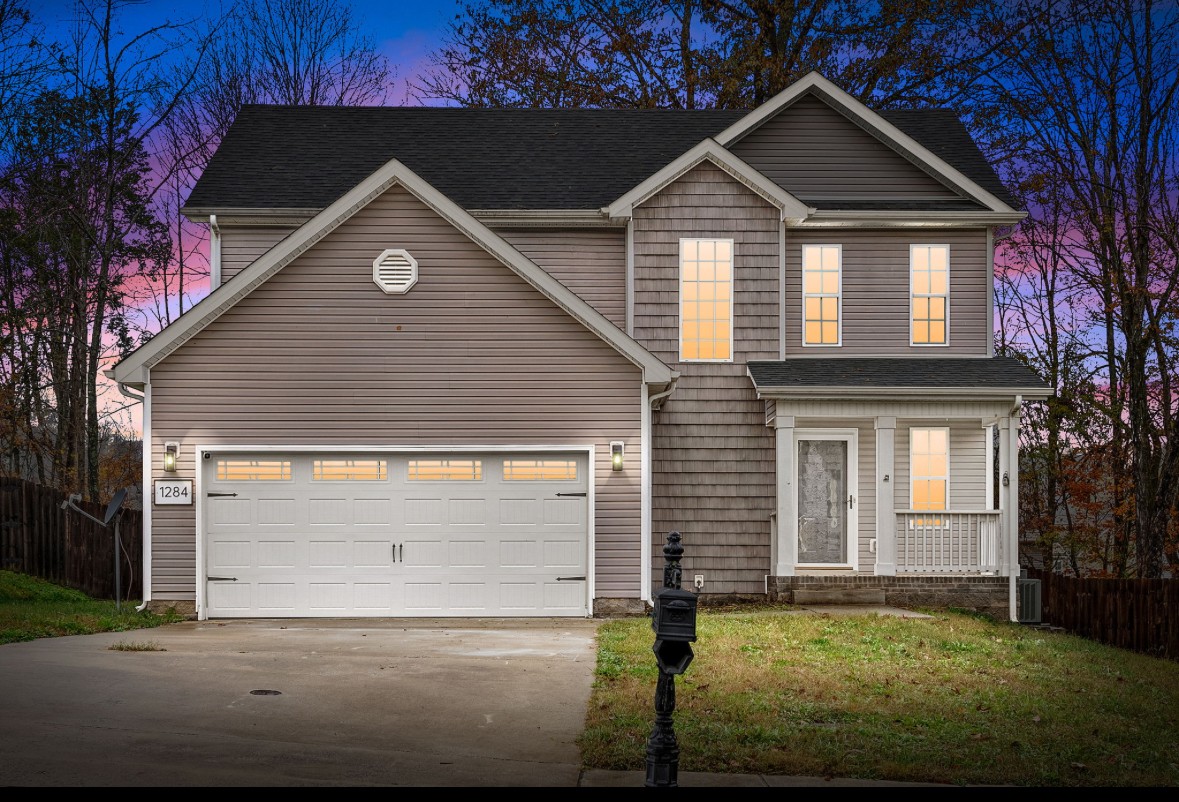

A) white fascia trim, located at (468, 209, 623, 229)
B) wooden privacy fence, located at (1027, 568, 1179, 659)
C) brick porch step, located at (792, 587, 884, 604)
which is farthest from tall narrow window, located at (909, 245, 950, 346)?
white fascia trim, located at (468, 209, 623, 229)

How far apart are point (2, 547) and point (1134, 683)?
16.2 meters

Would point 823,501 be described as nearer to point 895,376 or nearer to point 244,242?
point 895,376

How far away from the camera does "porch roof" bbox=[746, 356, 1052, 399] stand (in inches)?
642

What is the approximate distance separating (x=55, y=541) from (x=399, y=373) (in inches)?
272

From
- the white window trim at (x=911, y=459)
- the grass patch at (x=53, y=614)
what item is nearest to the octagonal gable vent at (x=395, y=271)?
the grass patch at (x=53, y=614)

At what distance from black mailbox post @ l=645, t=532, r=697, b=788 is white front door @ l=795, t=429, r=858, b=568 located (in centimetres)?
1149

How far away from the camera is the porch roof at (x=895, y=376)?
16312 mm

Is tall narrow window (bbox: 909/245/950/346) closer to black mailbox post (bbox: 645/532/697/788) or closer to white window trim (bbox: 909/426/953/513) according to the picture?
white window trim (bbox: 909/426/953/513)

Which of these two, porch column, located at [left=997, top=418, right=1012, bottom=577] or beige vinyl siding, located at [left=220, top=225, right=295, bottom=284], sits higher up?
beige vinyl siding, located at [left=220, top=225, right=295, bottom=284]

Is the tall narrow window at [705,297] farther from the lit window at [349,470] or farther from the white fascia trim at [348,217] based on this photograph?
the lit window at [349,470]

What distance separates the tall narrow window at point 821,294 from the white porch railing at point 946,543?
3099 mm

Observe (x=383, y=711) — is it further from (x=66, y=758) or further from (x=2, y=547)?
(x=2, y=547)

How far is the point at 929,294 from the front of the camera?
1805 cm

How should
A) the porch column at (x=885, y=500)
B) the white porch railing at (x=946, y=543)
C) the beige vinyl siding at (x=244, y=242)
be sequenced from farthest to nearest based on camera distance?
the beige vinyl siding at (x=244, y=242)
the white porch railing at (x=946, y=543)
the porch column at (x=885, y=500)
